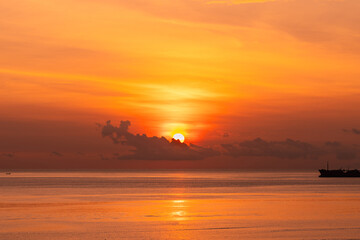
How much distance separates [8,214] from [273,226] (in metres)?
33.7

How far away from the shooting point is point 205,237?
51.8 meters

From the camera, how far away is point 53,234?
178ft

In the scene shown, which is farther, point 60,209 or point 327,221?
point 60,209

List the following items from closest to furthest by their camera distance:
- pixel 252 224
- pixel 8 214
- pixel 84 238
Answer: pixel 84 238
pixel 252 224
pixel 8 214

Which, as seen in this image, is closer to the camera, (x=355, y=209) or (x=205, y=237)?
(x=205, y=237)

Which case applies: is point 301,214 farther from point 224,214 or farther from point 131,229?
point 131,229

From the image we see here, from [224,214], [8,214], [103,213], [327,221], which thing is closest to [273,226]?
[327,221]

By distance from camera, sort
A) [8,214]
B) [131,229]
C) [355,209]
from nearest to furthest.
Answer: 1. [131,229]
2. [8,214]
3. [355,209]

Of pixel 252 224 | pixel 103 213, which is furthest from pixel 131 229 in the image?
pixel 103 213

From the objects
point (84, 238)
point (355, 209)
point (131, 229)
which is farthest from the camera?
point (355, 209)

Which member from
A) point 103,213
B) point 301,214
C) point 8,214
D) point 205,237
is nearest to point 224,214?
point 301,214

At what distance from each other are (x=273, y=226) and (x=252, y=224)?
103 inches

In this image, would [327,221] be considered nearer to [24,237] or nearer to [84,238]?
[84,238]

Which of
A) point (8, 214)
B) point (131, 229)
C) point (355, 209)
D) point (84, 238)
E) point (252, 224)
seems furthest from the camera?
point (355, 209)
